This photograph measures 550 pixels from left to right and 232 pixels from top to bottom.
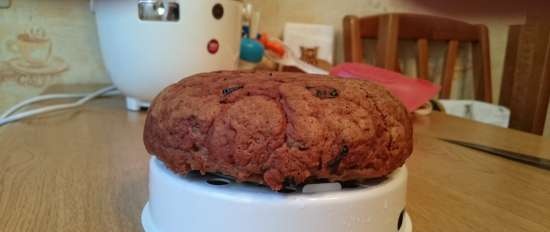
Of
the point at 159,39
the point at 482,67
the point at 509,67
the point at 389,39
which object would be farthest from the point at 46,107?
the point at 509,67

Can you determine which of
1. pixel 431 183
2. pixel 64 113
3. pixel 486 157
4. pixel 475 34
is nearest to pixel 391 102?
pixel 431 183

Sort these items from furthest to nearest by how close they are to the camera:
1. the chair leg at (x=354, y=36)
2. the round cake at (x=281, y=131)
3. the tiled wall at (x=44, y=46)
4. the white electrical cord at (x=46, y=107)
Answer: the chair leg at (x=354, y=36) < the tiled wall at (x=44, y=46) < the white electrical cord at (x=46, y=107) < the round cake at (x=281, y=131)

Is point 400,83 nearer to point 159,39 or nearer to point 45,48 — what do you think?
point 159,39

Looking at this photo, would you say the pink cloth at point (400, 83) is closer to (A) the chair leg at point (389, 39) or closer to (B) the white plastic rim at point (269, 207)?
(A) the chair leg at point (389, 39)

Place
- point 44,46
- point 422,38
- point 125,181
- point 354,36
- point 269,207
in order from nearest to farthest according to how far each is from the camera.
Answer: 1. point 269,207
2. point 125,181
3. point 44,46
4. point 354,36
5. point 422,38

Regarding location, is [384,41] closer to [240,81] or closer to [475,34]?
[475,34]

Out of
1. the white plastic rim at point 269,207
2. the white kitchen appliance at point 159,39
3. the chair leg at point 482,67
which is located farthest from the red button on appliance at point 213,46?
the chair leg at point 482,67
